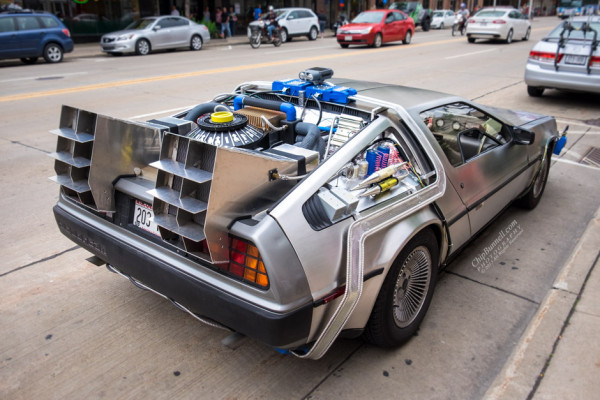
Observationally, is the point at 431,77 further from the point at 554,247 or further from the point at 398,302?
the point at 398,302

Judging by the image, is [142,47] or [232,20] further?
[232,20]

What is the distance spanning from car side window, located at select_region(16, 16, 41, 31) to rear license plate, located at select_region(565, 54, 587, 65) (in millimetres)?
15782

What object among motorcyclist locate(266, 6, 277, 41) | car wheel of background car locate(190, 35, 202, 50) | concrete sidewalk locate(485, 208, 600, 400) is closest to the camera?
concrete sidewalk locate(485, 208, 600, 400)

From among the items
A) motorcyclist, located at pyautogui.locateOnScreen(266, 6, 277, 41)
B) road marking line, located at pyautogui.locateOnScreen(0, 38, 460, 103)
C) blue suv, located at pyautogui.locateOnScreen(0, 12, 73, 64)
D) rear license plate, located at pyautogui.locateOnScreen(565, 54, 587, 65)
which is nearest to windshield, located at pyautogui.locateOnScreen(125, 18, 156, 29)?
blue suv, located at pyautogui.locateOnScreen(0, 12, 73, 64)

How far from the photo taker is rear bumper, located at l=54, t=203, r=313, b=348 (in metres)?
2.36

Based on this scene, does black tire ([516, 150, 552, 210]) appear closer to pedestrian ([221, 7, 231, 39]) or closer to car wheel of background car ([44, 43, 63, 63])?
car wheel of background car ([44, 43, 63, 63])

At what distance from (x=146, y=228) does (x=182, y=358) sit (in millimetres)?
832

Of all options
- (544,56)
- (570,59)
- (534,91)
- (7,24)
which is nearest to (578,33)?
(570,59)

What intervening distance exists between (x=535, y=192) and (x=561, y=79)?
5809mm

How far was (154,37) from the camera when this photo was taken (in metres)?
19.9

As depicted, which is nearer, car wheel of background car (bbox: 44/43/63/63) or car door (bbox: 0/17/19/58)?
car door (bbox: 0/17/19/58)

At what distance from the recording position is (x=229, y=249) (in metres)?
2.50

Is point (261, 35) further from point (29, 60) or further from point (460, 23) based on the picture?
point (460, 23)

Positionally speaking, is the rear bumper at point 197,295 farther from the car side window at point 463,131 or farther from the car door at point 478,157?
the car side window at point 463,131
